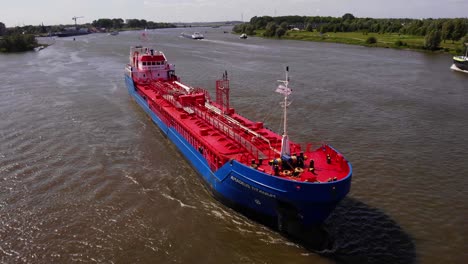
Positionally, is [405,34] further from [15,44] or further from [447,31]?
[15,44]

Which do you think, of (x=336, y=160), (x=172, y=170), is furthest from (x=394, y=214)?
(x=172, y=170)

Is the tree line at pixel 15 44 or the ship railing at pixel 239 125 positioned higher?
the tree line at pixel 15 44

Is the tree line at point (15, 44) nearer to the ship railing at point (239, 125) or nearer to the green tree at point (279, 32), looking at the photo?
the green tree at point (279, 32)

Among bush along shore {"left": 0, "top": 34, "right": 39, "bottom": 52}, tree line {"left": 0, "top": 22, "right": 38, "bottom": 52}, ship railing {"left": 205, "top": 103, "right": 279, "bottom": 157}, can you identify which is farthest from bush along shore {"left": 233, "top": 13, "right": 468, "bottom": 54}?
bush along shore {"left": 0, "top": 34, "right": 39, "bottom": 52}

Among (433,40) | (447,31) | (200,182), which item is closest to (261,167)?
(200,182)

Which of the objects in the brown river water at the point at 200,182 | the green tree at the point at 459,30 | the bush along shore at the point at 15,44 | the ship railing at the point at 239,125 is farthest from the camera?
the bush along shore at the point at 15,44

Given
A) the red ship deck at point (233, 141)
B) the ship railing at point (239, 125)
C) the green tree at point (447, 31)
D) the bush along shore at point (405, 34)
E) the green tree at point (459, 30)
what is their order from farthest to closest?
the green tree at point (447, 31), the green tree at point (459, 30), the bush along shore at point (405, 34), the ship railing at point (239, 125), the red ship deck at point (233, 141)

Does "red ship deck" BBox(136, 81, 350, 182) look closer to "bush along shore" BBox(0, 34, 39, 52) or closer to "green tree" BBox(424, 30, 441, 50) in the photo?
"green tree" BBox(424, 30, 441, 50)

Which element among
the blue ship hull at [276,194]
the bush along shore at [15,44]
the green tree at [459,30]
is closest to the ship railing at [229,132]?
the blue ship hull at [276,194]
